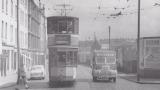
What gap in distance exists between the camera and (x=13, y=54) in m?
48.6

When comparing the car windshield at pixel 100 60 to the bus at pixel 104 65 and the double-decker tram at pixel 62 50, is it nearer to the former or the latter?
the bus at pixel 104 65

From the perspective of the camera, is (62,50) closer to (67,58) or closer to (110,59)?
(67,58)

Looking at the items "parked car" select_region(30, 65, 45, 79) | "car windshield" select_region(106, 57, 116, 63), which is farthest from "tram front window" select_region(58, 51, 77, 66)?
"parked car" select_region(30, 65, 45, 79)

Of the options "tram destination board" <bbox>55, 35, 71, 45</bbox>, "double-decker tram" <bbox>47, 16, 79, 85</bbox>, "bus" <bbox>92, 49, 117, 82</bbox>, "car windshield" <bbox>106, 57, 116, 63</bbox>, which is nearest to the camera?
"tram destination board" <bbox>55, 35, 71, 45</bbox>

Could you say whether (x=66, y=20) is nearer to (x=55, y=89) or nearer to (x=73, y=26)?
(x=73, y=26)

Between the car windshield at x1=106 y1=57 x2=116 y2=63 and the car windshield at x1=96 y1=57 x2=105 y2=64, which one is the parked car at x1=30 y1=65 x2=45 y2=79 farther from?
the car windshield at x1=106 y1=57 x2=116 y2=63

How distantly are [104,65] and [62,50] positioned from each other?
8.99 m

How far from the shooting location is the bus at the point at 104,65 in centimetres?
3706

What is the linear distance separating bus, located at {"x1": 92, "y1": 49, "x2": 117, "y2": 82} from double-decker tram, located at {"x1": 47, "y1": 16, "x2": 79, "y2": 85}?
791 centimetres

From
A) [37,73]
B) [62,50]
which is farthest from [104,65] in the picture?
[62,50]

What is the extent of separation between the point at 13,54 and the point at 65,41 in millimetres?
20752

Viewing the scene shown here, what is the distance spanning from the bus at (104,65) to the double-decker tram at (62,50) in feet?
25.9

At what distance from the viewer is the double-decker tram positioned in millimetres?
29156

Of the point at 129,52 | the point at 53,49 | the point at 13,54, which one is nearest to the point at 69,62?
the point at 53,49
